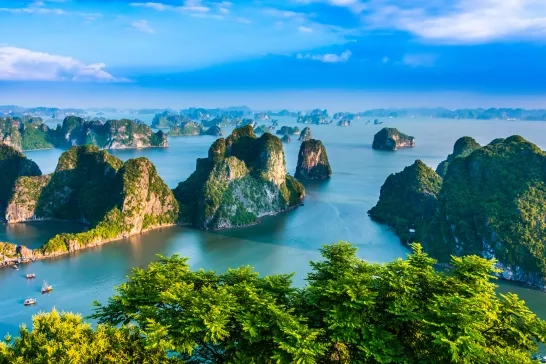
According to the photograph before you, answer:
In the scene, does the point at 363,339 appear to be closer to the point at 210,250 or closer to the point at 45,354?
the point at 45,354

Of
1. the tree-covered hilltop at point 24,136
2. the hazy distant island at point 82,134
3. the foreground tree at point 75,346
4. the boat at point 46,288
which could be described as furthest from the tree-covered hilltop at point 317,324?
the hazy distant island at point 82,134

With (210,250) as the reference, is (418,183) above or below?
above

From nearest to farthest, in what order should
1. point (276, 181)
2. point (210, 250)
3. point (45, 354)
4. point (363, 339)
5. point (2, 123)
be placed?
point (45, 354), point (363, 339), point (210, 250), point (276, 181), point (2, 123)

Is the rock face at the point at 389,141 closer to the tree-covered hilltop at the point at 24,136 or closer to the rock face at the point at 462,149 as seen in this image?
the rock face at the point at 462,149

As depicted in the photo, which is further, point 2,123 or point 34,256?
point 2,123

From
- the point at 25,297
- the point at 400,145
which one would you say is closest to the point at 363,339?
the point at 25,297
